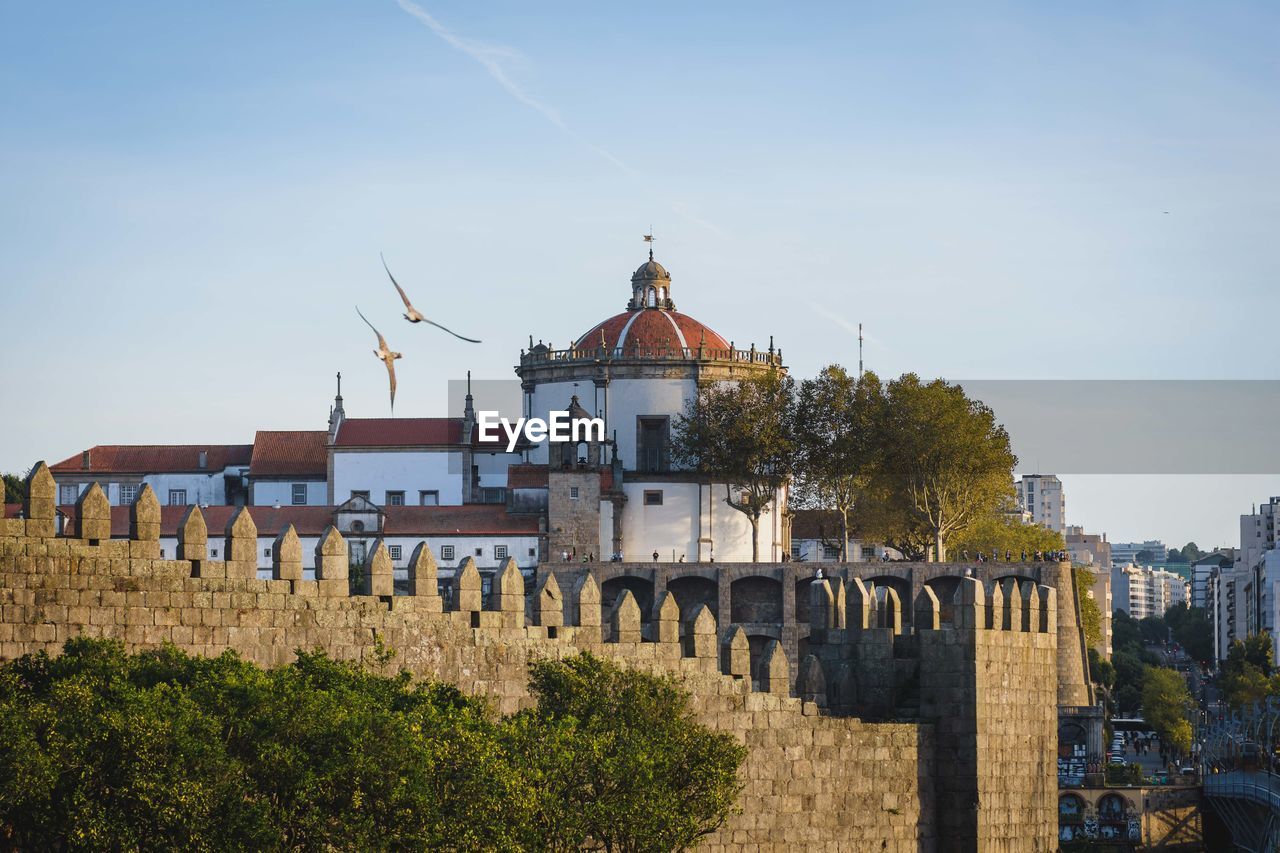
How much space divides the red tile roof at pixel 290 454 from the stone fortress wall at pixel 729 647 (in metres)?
85.6

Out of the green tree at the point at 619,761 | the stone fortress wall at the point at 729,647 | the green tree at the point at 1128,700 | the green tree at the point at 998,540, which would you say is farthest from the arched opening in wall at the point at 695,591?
the green tree at the point at 619,761

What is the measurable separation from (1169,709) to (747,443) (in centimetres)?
2534

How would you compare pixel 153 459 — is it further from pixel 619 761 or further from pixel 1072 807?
pixel 619 761

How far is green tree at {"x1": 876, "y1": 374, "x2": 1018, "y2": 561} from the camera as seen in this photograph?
390 feet

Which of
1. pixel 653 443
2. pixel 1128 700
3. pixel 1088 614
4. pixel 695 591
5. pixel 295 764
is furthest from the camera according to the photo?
pixel 1128 700

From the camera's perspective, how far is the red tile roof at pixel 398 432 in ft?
436

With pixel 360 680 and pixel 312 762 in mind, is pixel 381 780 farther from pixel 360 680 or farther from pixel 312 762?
pixel 360 680

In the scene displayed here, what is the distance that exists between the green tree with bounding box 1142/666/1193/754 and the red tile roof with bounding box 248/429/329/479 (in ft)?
143

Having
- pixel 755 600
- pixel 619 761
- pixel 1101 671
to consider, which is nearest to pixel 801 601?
pixel 755 600

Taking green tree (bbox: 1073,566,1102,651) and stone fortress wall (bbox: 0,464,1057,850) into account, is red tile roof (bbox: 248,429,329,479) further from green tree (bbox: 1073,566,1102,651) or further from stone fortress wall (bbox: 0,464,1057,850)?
stone fortress wall (bbox: 0,464,1057,850)

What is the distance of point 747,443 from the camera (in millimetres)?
123688

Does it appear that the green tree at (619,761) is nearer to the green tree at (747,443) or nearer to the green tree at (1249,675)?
the green tree at (1249,675)

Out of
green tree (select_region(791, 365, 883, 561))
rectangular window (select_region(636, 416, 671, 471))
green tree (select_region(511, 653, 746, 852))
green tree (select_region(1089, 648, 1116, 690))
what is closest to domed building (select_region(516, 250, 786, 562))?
rectangular window (select_region(636, 416, 671, 471))

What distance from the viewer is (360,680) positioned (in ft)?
126
